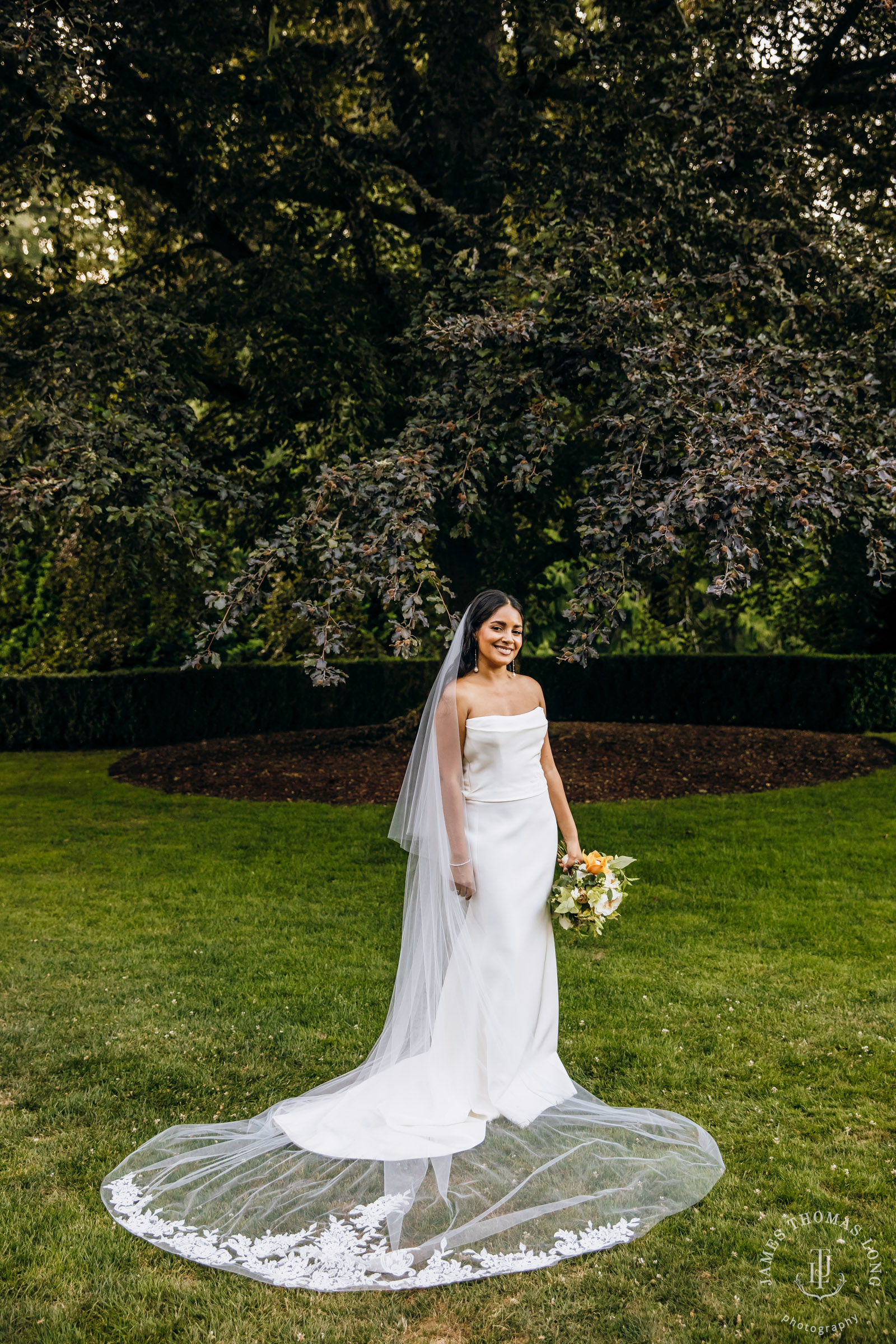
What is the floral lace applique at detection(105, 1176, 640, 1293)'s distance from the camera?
125 inches

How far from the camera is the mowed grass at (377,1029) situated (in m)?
3.06

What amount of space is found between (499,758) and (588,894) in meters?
0.70

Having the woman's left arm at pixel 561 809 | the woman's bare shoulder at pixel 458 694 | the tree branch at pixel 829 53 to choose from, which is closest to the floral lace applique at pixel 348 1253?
the woman's left arm at pixel 561 809

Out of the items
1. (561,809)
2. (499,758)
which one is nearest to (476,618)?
(499,758)

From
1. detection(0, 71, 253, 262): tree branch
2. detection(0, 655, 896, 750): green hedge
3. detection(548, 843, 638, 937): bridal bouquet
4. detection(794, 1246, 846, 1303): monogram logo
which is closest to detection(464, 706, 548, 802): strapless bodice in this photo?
detection(548, 843, 638, 937): bridal bouquet

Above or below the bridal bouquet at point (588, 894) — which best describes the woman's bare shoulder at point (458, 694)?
above

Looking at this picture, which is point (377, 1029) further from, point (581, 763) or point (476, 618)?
point (581, 763)

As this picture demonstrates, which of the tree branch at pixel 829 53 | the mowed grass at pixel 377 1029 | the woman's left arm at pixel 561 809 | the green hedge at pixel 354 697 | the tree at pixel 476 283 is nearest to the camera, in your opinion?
the mowed grass at pixel 377 1029

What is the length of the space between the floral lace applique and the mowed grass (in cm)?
4

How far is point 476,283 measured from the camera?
859 centimetres

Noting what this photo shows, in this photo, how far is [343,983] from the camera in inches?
238

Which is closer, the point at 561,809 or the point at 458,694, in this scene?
the point at 458,694

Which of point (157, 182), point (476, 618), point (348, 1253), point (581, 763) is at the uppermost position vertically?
point (157, 182)

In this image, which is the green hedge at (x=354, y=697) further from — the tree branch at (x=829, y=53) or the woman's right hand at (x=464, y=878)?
the woman's right hand at (x=464, y=878)
